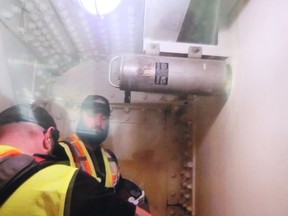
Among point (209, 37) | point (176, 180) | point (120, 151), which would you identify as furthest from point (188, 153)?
point (209, 37)

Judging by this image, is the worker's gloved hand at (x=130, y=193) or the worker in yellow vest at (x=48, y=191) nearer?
the worker in yellow vest at (x=48, y=191)

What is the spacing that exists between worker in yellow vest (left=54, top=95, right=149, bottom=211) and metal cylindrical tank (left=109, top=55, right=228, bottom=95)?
709 millimetres

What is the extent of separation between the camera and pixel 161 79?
143 cm

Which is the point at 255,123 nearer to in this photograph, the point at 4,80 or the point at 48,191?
the point at 48,191

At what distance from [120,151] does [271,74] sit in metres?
1.84

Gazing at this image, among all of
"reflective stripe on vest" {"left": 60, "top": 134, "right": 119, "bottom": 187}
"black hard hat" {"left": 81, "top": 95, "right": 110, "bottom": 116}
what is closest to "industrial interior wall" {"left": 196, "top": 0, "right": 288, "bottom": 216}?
"reflective stripe on vest" {"left": 60, "top": 134, "right": 119, "bottom": 187}

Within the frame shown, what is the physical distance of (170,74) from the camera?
1.43 meters

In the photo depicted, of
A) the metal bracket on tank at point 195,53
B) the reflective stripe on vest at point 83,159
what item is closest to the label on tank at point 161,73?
the metal bracket on tank at point 195,53

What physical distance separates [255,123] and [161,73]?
52 centimetres

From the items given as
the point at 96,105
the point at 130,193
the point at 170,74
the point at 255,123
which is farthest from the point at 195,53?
the point at 130,193

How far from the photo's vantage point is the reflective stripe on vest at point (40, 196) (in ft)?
2.61

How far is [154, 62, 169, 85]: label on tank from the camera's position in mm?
1426

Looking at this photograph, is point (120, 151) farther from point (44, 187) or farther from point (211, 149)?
point (44, 187)

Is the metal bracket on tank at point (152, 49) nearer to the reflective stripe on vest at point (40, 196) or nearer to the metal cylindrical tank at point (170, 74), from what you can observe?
the metal cylindrical tank at point (170, 74)
